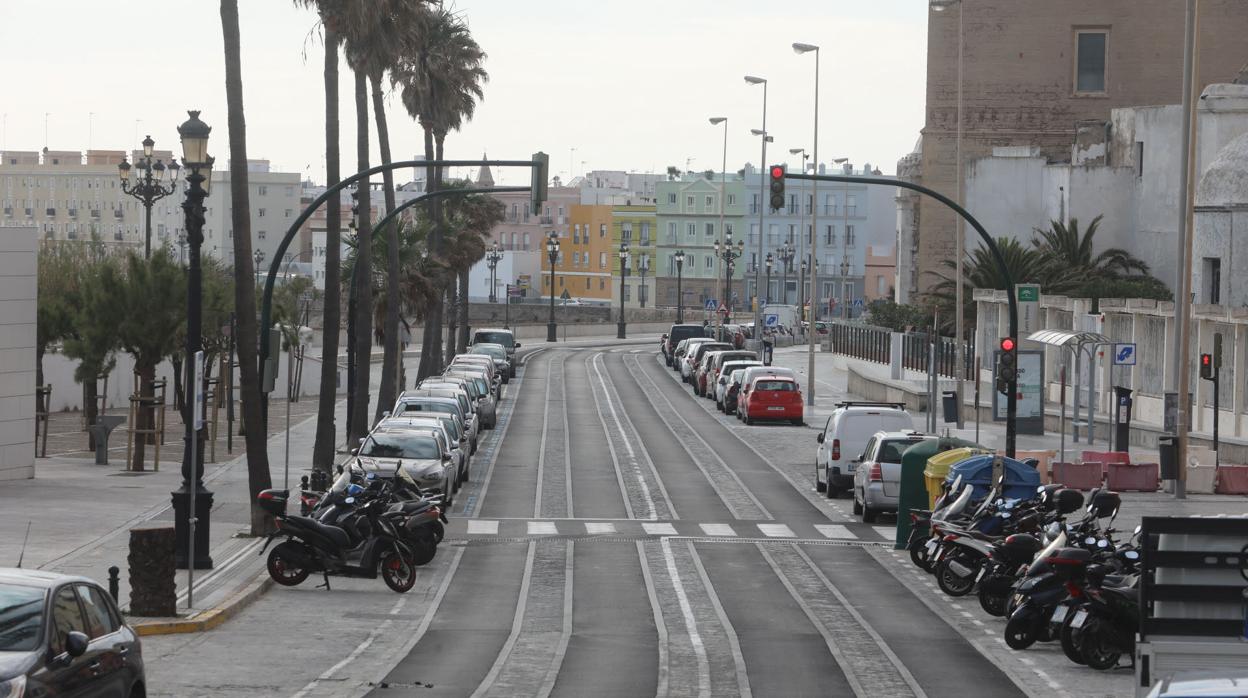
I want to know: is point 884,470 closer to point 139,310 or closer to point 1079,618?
point 1079,618

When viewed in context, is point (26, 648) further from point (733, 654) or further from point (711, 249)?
→ point (711, 249)

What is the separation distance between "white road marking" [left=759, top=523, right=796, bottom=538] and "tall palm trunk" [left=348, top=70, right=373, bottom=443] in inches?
584

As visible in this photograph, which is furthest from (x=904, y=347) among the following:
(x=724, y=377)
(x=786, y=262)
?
(x=786, y=262)

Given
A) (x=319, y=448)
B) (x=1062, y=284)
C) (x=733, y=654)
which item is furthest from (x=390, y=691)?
(x=1062, y=284)

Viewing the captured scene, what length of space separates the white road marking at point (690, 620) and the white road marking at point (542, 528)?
2033 millimetres

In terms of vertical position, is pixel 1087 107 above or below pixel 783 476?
above

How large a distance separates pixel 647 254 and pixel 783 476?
420 feet

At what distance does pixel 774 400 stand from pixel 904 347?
1496 centimetres

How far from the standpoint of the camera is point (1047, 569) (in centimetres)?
1817

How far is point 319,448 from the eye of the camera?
116ft

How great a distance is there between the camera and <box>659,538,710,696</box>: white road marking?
16578mm

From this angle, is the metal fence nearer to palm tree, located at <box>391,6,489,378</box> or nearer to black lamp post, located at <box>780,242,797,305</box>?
palm tree, located at <box>391,6,489,378</box>

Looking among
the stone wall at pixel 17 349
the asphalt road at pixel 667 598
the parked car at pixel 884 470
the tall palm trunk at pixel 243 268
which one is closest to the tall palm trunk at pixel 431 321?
the asphalt road at pixel 667 598

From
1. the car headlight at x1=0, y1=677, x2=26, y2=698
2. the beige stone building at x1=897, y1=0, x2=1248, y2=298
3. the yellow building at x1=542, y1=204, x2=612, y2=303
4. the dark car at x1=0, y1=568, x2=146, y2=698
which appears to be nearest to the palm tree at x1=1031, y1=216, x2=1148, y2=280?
the beige stone building at x1=897, y1=0, x2=1248, y2=298
